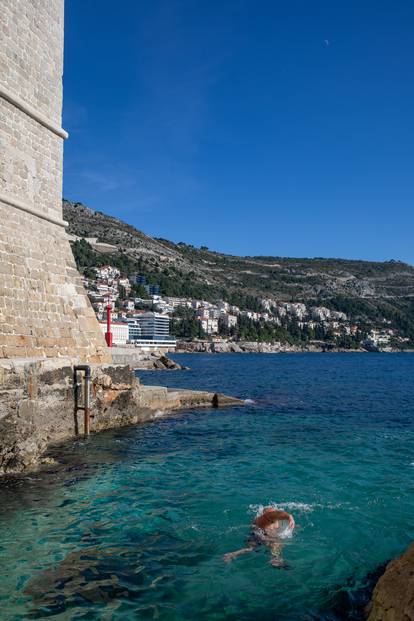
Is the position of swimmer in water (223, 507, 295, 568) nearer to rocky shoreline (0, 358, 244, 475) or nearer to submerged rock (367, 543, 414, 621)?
submerged rock (367, 543, 414, 621)

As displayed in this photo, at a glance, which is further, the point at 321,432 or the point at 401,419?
the point at 401,419

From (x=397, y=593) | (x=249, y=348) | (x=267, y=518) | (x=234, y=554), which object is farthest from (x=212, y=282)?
(x=397, y=593)

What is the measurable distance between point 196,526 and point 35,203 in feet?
30.2

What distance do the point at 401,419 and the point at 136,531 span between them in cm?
1416

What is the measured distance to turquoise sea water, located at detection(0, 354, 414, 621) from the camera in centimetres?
466

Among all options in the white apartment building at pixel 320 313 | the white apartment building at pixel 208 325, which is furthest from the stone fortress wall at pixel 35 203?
the white apartment building at pixel 320 313

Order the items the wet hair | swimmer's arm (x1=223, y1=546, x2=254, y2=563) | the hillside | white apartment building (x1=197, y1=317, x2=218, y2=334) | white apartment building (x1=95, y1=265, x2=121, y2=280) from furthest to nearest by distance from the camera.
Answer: the hillside → white apartment building (x1=197, y1=317, x2=218, y2=334) → white apartment building (x1=95, y1=265, x2=121, y2=280) → the wet hair → swimmer's arm (x1=223, y1=546, x2=254, y2=563)

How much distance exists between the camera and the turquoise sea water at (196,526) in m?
4.66

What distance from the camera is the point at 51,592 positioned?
185 inches

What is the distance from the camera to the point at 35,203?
494 inches

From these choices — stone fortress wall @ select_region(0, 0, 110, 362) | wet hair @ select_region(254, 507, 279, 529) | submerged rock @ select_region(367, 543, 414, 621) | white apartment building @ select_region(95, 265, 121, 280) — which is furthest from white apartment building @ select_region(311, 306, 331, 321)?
submerged rock @ select_region(367, 543, 414, 621)

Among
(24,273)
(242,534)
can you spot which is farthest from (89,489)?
(24,273)

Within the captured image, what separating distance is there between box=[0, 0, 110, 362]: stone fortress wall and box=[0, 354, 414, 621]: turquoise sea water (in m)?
2.78

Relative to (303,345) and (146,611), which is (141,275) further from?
(146,611)
